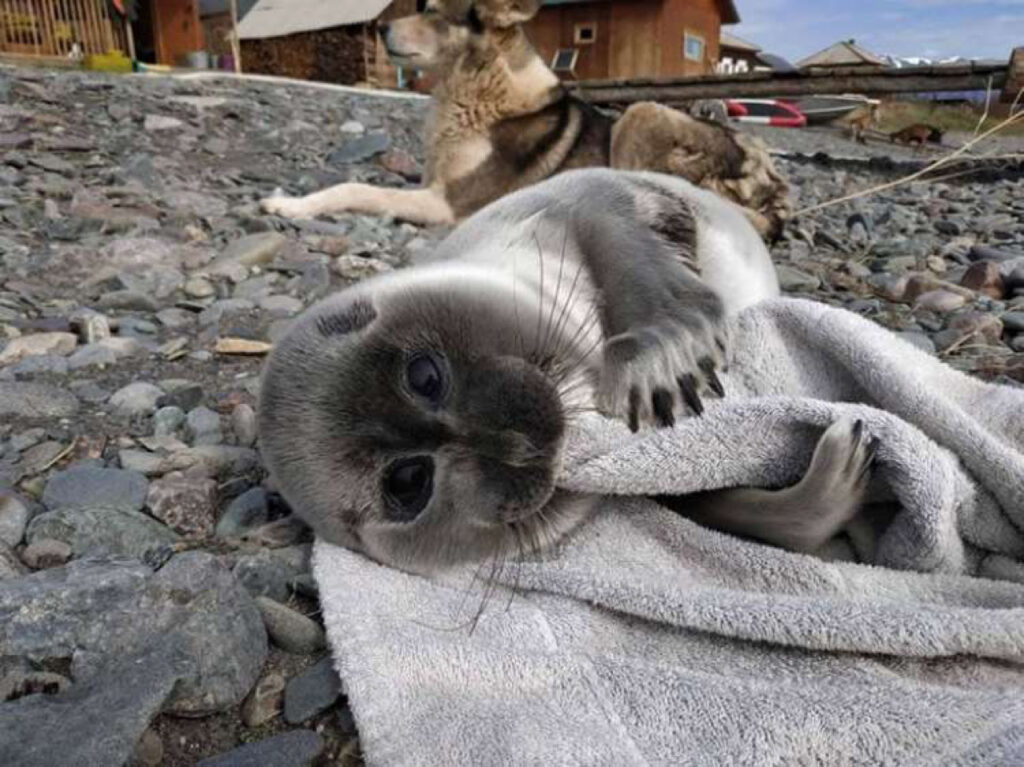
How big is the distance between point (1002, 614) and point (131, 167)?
6.25 metres

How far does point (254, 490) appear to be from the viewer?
2215 millimetres

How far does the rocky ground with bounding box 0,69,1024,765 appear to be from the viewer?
147 centimetres

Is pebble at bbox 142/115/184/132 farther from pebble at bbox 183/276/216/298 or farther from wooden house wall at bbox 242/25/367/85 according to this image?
wooden house wall at bbox 242/25/367/85

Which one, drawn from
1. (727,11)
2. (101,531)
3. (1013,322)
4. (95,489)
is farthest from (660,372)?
(727,11)

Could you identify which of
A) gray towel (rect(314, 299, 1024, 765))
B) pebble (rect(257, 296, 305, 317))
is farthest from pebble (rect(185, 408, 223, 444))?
pebble (rect(257, 296, 305, 317))

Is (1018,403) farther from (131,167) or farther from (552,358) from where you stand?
(131,167)

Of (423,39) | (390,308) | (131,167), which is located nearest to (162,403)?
(390,308)

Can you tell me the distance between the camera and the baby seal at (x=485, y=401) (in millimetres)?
1696

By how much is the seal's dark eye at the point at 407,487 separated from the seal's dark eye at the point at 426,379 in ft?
0.44

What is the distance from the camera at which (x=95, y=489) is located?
7.19 feet

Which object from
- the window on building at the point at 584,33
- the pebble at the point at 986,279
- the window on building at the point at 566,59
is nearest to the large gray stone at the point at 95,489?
the pebble at the point at 986,279

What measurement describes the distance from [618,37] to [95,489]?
22704 mm

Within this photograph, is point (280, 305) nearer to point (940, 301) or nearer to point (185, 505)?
point (185, 505)

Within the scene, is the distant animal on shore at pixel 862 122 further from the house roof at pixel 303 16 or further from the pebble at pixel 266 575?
the pebble at pixel 266 575
